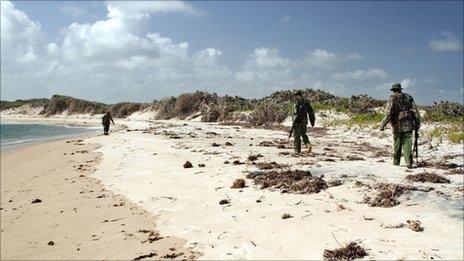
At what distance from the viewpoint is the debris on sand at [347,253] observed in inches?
229

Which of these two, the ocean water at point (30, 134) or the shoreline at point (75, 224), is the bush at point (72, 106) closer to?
the ocean water at point (30, 134)

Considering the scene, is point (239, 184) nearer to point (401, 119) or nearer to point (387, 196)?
point (387, 196)

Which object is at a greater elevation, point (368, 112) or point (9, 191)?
point (368, 112)

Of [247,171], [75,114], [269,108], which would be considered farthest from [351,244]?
[75,114]

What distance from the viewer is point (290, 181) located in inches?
395

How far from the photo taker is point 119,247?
7.24 metres

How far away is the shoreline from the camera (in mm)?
7215

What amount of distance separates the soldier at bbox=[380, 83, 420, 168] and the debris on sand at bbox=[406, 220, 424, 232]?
573 centimetres

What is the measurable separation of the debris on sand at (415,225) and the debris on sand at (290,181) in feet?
8.70

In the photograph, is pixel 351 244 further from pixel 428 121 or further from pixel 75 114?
pixel 75 114

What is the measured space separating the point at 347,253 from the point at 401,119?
750 cm

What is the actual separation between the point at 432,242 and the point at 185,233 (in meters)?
3.74

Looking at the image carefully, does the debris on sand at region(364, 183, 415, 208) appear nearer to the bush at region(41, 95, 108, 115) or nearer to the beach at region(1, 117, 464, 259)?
the beach at region(1, 117, 464, 259)

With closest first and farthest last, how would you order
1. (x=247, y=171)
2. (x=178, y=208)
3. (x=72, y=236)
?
(x=72, y=236) → (x=178, y=208) → (x=247, y=171)
